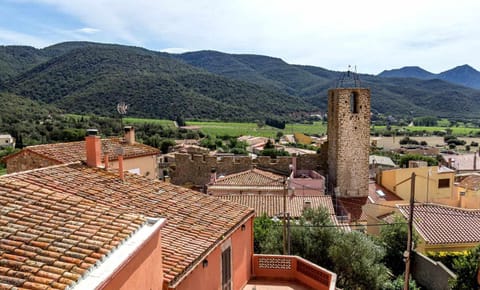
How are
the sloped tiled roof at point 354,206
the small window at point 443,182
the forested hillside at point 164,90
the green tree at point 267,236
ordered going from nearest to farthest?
Result: the green tree at point 267,236, the sloped tiled roof at point 354,206, the small window at point 443,182, the forested hillside at point 164,90

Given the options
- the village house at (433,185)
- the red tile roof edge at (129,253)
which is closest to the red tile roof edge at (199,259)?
the red tile roof edge at (129,253)

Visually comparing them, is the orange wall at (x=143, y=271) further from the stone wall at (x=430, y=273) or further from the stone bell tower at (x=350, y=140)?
the stone bell tower at (x=350, y=140)

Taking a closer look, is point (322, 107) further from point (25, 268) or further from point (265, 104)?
point (25, 268)

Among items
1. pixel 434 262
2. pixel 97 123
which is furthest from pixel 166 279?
pixel 97 123

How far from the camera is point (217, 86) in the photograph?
120 metres

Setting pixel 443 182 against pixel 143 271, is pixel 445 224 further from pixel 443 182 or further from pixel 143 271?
pixel 143 271

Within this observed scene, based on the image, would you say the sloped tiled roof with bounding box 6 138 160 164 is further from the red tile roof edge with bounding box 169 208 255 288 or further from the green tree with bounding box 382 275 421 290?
the green tree with bounding box 382 275 421 290

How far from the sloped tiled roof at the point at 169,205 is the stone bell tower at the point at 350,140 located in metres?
19.5

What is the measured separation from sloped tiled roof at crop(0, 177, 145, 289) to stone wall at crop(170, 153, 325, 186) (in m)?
24.6

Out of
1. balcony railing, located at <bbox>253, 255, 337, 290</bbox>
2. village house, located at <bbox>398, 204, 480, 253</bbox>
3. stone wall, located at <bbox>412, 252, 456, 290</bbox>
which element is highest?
balcony railing, located at <bbox>253, 255, 337, 290</bbox>

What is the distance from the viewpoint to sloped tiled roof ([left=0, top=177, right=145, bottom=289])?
360cm

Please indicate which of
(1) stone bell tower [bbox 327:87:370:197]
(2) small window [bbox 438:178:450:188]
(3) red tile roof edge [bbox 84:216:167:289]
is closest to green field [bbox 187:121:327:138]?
(1) stone bell tower [bbox 327:87:370:197]

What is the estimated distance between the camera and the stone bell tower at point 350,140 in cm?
2681

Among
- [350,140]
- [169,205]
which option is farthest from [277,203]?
[169,205]
